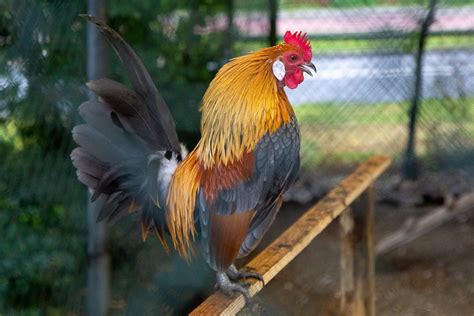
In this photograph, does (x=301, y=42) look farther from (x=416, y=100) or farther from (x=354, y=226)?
(x=416, y=100)

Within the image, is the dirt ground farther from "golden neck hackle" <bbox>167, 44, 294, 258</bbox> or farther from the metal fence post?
"golden neck hackle" <bbox>167, 44, 294, 258</bbox>

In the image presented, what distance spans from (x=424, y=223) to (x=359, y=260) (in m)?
1.02

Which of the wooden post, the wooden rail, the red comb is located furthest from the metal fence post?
the red comb

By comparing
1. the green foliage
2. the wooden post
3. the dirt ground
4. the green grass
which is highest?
the green grass

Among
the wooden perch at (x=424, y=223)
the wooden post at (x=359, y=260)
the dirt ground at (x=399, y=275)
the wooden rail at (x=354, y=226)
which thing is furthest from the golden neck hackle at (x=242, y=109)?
the wooden perch at (x=424, y=223)

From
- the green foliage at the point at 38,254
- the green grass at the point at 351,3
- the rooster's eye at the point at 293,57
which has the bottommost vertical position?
the green foliage at the point at 38,254

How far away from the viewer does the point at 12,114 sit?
2094 millimetres

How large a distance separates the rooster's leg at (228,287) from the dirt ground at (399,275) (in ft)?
3.92

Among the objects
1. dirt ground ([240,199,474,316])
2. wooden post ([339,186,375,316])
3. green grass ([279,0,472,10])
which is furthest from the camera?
green grass ([279,0,472,10])

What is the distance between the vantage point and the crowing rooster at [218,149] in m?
1.65

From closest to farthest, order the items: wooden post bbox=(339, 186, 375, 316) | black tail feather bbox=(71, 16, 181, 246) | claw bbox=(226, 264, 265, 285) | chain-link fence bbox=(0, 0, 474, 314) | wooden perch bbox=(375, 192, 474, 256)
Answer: black tail feather bbox=(71, 16, 181, 246), claw bbox=(226, 264, 265, 285), chain-link fence bbox=(0, 0, 474, 314), wooden post bbox=(339, 186, 375, 316), wooden perch bbox=(375, 192, 474, 256)

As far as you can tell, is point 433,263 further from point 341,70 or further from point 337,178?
point 341,70

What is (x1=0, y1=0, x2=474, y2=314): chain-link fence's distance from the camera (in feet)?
6.88

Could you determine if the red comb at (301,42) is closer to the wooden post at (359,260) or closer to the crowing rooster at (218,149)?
the crowing rooster at (218,149)
